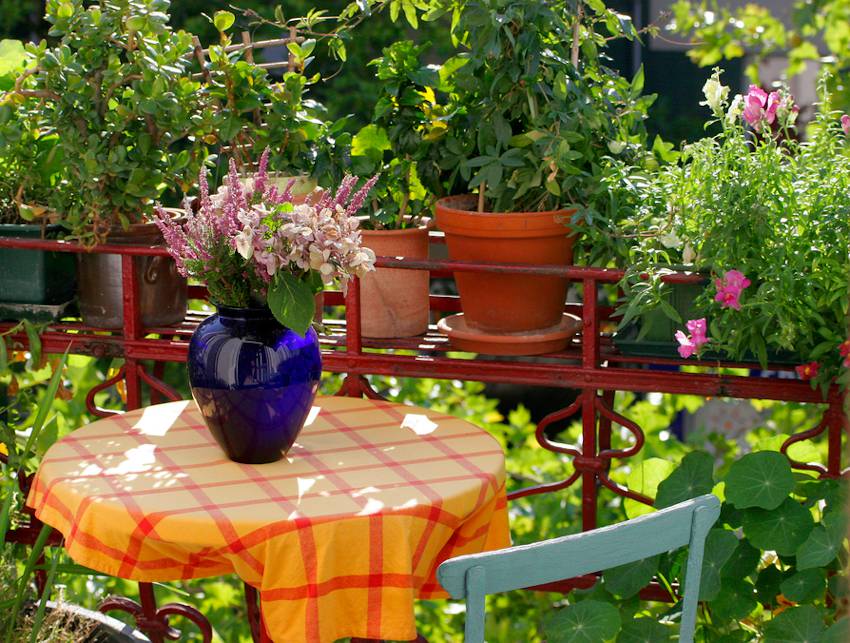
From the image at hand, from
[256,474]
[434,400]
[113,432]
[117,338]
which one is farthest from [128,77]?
[434,400]

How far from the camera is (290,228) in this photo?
1.87 meters

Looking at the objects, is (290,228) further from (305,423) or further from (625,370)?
(625,370)

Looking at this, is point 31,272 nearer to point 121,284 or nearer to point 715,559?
point 121,284

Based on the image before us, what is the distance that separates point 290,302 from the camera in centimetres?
193

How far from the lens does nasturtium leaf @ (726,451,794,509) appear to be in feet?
7.55

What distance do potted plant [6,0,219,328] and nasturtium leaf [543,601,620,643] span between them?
1248 millimetres

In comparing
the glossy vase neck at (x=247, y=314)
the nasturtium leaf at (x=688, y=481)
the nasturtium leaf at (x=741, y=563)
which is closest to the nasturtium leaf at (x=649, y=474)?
the nasturtium leaf at (x=688, y=481)

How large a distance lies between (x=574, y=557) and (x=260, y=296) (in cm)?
75

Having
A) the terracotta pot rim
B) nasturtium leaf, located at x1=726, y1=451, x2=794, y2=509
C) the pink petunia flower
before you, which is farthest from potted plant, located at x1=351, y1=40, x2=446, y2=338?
nasturtium leaf, located at x1=726, y1=451, x2=794, y2=509

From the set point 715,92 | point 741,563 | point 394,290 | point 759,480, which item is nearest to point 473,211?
point 394,290

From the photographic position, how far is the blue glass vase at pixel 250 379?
2.00 meters

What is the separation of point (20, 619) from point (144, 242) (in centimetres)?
87

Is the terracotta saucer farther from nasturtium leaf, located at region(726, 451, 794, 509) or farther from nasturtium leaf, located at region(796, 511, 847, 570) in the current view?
nasturtium leaf, located at region(796, 511, 847, 570)

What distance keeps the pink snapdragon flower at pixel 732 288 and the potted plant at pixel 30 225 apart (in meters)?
1.47
